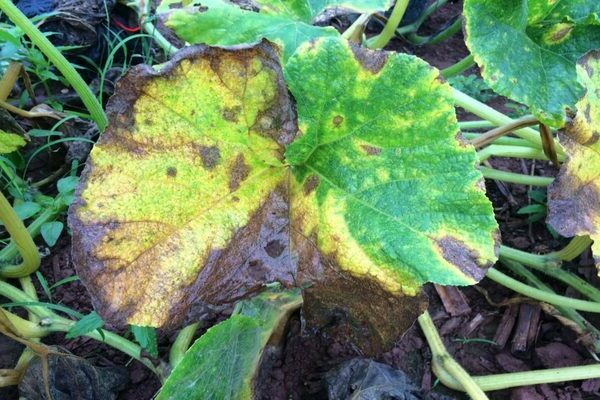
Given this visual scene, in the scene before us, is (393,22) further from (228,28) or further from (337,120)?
(337,120)

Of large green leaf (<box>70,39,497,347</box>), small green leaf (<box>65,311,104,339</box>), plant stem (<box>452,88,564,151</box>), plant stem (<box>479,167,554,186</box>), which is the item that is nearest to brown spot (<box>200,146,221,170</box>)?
large green leaf (<box>70,39,497,347</box>)

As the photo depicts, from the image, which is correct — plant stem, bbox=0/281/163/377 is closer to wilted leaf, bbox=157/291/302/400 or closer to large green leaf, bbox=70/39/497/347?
wilted leaf, bbox=157/291/302/400

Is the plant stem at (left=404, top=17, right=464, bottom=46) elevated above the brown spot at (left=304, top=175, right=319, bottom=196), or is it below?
below

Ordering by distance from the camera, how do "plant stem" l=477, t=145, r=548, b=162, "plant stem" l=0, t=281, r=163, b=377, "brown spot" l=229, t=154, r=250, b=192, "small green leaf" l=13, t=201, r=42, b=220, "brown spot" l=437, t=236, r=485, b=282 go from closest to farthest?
"brown spot" l=437, t=236, r=485, b=282 < "brown spot" l=229, t=154, r=250, b=192 < "plant stem" l=0, t=281, r=163, b=377 < "small green leaf" l=13, t=201, r=42, b=220 < "plant stem" l=477, t=145, r=548, b=162

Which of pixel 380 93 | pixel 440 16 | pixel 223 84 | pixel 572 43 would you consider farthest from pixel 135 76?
pixel 440 16

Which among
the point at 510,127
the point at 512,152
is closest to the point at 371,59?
the point at 510,127

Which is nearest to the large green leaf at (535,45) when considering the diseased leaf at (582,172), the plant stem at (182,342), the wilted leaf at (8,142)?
the diseased leaf at (582,172)
